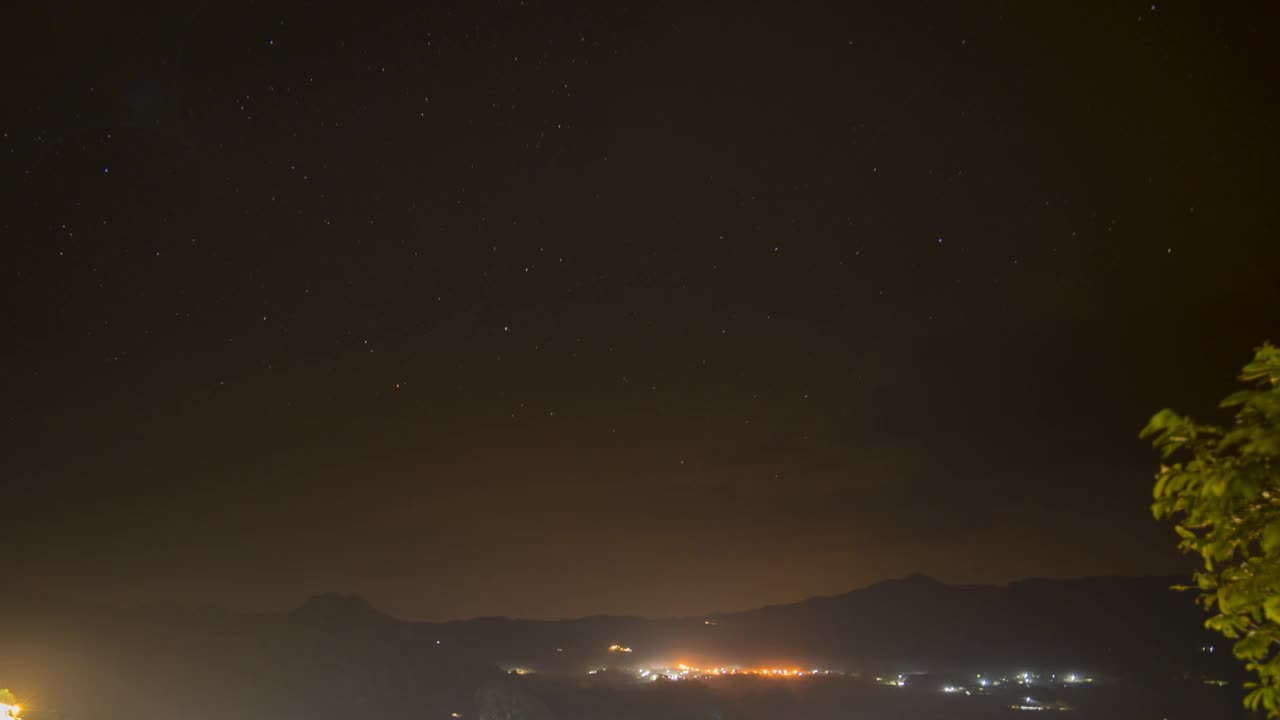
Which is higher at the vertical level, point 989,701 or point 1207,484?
point 1207,484

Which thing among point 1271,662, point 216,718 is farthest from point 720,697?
point 1271,662

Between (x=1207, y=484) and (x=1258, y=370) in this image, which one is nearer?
(x=1207, y=484)

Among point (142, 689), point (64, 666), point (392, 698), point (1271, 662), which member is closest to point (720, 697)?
point (392, 698)

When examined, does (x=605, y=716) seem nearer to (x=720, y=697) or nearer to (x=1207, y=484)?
(x=720, y=697)

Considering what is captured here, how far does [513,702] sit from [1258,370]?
157088 millimetres

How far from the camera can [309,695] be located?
14975cm

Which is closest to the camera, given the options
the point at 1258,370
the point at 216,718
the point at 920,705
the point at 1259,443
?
the point at 1259,443

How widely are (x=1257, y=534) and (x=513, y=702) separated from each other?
156 metres

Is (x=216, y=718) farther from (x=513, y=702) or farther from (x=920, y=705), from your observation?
(x=920, y=705)

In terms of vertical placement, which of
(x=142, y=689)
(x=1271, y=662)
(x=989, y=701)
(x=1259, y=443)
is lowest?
(x=989, y=701)

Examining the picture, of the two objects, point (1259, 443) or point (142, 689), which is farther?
point (142, 689)

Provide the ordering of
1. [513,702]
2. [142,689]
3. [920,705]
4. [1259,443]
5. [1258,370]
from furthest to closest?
[920,705] < [513,702] < [142,689] < [1258,370] < [1259,443]

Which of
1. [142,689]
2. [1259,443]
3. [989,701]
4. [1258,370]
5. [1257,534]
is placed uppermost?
[1258,370]

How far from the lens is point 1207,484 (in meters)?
3.59
